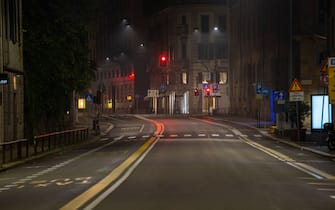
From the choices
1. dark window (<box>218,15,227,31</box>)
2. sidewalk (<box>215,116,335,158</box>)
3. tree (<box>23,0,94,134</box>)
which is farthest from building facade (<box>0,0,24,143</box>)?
dark window (<box>218,15,227,31</box>)

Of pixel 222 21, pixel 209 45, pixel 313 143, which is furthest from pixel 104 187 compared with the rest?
pixel 222 21

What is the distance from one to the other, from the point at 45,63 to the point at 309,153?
17.8 meters

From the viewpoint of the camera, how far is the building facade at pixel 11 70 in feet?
Result: 109

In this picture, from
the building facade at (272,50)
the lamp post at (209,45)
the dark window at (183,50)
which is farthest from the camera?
the dark window at (183,50)

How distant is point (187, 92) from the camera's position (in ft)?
327

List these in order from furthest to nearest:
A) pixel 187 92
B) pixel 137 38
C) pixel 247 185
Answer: pixel 137 38 < pixel 187 92 < pixel 247 185

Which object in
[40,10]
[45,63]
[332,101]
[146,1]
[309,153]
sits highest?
[146,1]

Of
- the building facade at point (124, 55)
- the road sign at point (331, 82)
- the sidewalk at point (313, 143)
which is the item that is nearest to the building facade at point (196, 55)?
the building facade at point (124, 55)

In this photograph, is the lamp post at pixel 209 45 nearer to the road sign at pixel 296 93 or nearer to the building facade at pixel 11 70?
the road sign at pixel 296 93

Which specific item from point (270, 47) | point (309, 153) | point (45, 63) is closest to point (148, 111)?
point (270, 47)

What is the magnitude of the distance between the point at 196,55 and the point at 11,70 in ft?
226

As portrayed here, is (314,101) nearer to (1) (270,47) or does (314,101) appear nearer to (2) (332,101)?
(2) (332,101)

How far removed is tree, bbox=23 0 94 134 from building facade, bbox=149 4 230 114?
5612 cm

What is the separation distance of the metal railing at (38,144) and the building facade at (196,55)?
5504cm
